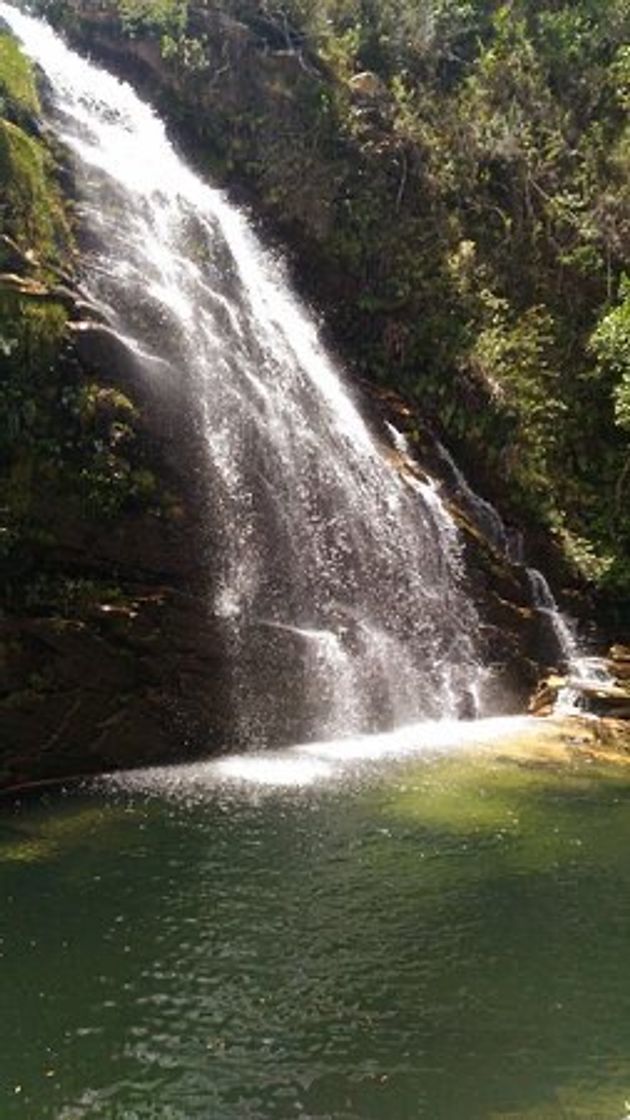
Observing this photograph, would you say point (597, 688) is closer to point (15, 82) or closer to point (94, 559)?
point (94, 559)

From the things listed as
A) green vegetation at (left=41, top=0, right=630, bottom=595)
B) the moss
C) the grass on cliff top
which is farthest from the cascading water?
green vegetation at (left=41, top=0, right=630, bottom=595)

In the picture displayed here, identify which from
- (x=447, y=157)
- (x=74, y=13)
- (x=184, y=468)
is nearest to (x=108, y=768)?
(x=184, y=468)

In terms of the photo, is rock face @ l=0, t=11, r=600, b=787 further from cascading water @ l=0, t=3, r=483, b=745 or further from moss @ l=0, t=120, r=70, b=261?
cascading water @ l=0, t=3, r=483, b=745

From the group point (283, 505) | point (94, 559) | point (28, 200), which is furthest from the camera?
point (283, 505)

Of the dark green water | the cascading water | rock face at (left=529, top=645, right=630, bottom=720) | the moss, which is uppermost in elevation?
the moss

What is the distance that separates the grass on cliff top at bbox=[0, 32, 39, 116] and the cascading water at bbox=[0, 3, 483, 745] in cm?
122

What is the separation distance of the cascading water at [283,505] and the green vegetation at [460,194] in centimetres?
349

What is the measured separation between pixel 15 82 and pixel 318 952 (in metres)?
23.7

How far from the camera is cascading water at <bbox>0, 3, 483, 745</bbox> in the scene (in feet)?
70.7

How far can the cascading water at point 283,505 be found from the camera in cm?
2156

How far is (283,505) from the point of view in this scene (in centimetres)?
2314

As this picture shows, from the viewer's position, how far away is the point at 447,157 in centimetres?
3428

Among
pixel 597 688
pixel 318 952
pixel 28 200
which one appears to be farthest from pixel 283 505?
pixel 318 952

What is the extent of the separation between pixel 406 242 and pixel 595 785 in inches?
744
